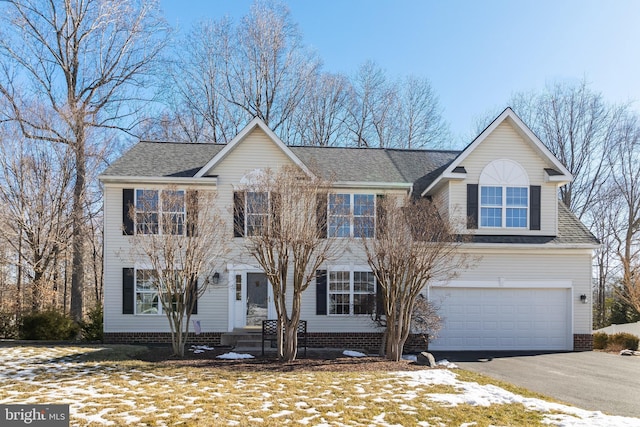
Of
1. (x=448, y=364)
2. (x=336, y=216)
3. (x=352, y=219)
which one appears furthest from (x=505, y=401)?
(x=336, y=216)

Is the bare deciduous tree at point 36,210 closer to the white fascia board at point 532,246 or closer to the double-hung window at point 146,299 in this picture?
the double-hung window at point 146,299

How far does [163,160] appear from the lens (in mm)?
16203

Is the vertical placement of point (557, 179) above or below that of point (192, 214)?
above

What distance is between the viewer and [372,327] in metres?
15.1

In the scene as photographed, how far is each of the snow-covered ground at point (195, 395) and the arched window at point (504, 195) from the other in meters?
6.87

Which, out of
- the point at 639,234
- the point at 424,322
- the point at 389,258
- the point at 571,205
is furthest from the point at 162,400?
the point at 639,234

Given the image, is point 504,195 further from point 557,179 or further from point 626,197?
point 626,197

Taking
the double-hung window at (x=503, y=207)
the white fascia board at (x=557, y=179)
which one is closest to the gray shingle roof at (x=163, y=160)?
the double-hung window at (x=503, y=207)

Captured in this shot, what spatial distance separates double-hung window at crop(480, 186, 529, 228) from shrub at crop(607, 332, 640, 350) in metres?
5.27

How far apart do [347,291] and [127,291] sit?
6.82m

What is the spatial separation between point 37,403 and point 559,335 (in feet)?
47.3

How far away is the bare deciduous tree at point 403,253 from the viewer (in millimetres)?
11164

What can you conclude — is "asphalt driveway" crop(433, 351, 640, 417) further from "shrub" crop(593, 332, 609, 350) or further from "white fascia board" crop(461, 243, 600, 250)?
"white fascia board" crop(461, 243, 600, 250)

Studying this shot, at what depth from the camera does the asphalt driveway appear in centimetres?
837
